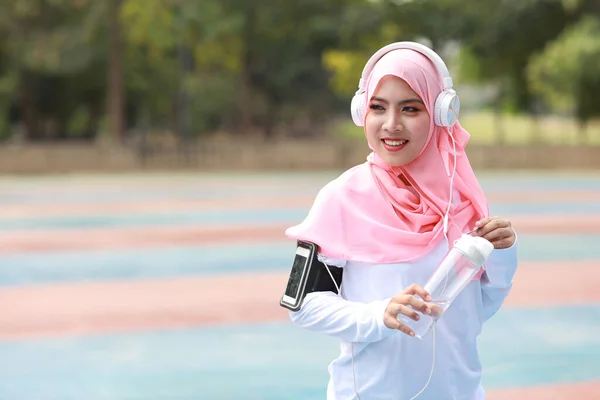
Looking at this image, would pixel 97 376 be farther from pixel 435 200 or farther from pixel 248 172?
pixel 248 172

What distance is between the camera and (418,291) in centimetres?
227

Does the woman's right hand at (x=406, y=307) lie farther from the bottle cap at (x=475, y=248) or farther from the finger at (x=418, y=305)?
the bottle cap at (x=475, y=248)

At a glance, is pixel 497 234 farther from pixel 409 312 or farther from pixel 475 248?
pixel 409 312

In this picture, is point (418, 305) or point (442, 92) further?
point (442, 92)

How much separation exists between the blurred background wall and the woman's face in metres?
26.7

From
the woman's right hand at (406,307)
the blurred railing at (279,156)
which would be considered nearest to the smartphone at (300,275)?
the woman's right hand at (406,307)

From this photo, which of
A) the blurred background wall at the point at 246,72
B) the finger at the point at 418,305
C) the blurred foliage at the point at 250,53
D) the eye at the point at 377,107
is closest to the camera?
the finger at the point at 418,305

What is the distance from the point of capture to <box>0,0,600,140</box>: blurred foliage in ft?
111

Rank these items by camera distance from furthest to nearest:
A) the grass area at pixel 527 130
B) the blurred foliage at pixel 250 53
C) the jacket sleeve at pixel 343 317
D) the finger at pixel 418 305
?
the grass area at pixel 527 130
the blurred foliage at pixel 250 53
the jacket sleeve at pixel 343 317
the finger at pixel 418 305

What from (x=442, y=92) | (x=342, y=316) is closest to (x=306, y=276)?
(x=342, y=316)

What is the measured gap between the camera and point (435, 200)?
2.45 m

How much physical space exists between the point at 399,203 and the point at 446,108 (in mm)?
280

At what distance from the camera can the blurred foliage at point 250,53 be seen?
111ft

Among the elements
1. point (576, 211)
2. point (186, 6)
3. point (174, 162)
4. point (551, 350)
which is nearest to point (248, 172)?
point (174, 162)
